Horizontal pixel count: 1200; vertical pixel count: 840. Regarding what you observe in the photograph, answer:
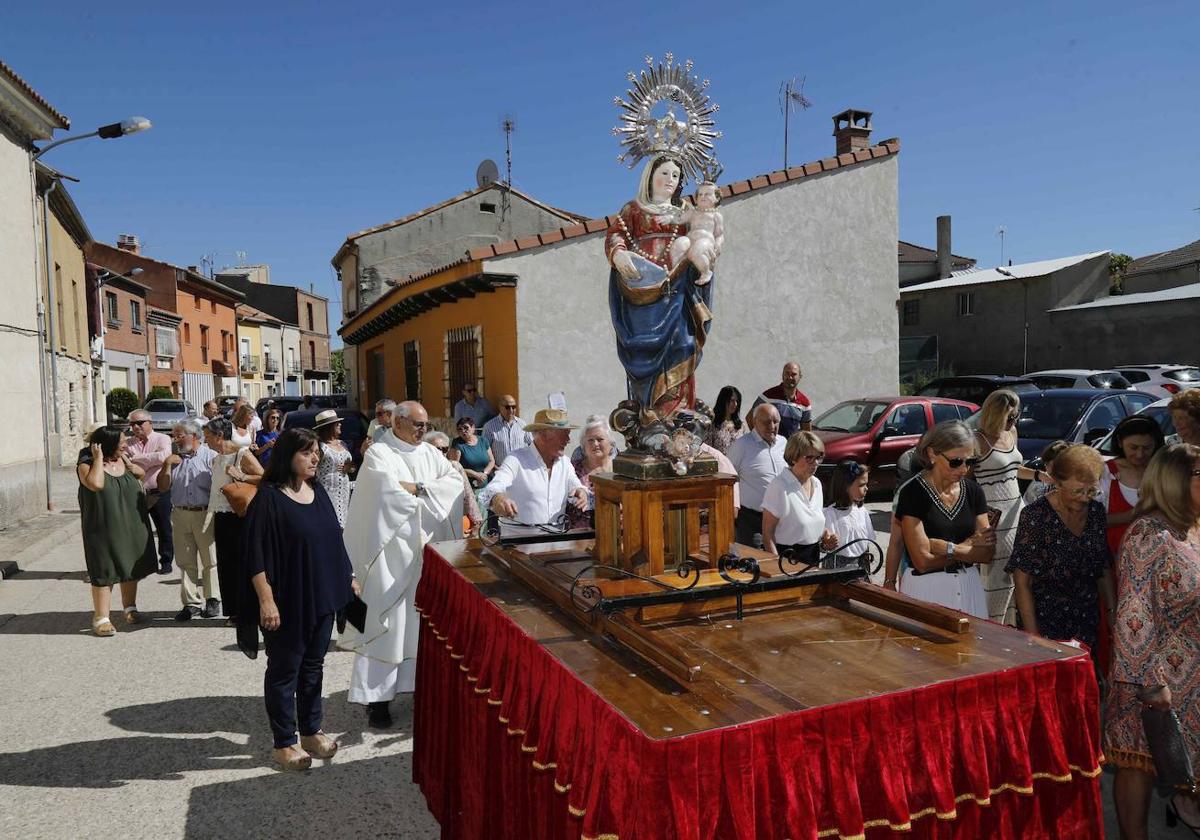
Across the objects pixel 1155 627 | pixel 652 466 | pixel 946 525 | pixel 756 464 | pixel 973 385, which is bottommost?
pixel 1155 627

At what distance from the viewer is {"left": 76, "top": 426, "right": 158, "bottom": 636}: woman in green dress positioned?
21.1ft

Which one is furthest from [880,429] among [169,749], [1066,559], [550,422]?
[169,749]

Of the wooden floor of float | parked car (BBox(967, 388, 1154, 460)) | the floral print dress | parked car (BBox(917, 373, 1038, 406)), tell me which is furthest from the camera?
parked car (BBox(917, 373, 1038, 406))

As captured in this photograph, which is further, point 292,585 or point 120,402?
point 120,402

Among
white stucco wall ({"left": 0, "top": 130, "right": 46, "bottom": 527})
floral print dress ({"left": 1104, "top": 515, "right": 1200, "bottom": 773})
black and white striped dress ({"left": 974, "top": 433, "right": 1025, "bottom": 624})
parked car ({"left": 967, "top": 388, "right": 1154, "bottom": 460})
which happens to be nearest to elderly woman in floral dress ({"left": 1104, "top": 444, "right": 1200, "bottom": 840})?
floral print dress ({"left": 1104, "top": 515, "right": 1200, "bottom": 773})

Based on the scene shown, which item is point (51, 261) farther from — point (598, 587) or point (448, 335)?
point (598, 587)

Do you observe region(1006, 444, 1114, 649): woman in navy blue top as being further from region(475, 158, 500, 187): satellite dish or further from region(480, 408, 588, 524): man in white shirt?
region(475, 158, 500, 187): satellite dish

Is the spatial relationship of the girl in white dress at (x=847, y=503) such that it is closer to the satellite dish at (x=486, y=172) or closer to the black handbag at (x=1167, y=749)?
the black handbag at (x=1167, y=749)

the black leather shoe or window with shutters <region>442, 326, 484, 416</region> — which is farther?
window with shutters <region>442, 326, 484, 416</region>

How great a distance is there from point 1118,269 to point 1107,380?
1304 inches

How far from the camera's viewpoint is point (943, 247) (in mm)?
37094

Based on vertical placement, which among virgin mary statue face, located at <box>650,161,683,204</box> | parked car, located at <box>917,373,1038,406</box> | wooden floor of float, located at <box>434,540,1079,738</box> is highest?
virgin mary statue face, located at <box>650,161,683,204</box>

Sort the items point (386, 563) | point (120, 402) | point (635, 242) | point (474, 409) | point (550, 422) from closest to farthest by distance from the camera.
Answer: point (635, 242) → point (386, 563) → point (550, 422) → point (474, 409) → point (120, 402)

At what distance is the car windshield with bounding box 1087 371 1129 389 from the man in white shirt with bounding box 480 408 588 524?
16.4m
